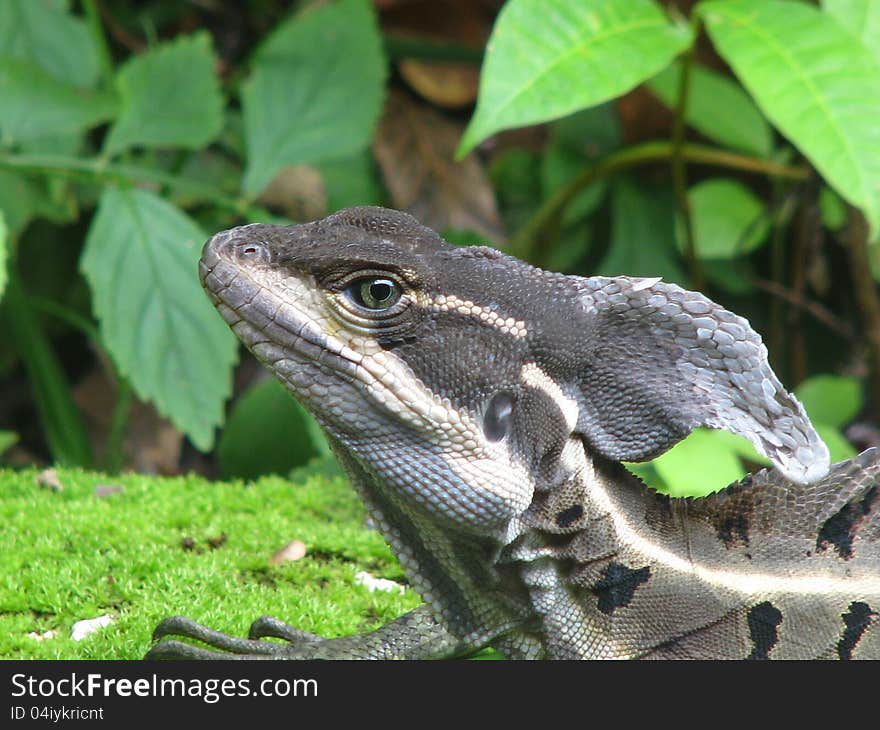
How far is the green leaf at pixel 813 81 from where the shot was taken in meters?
4.28

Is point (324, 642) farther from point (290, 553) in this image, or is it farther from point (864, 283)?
point (864, 283)

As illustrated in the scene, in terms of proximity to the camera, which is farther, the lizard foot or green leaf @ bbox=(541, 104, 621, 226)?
green leaf @ bbox=(541, 104, 621, 226)

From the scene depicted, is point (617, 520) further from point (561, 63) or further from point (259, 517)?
point (561, 63)

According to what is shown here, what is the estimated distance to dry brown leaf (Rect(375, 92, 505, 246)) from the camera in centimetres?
Result: 753

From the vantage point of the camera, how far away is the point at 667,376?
9.53ft

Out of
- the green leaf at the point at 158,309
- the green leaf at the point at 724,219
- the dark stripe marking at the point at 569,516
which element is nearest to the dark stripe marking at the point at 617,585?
the dark stripe marking at the point at 569,516

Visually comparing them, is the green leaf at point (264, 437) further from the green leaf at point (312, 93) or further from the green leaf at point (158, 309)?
the green leaf at point (312, 93)

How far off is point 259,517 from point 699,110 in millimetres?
3629

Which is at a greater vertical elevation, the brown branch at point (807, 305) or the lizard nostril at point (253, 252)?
the lizard nostril at point (253, 252)

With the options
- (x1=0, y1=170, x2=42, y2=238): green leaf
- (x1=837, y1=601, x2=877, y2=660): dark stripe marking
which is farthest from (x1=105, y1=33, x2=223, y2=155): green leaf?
(x1=837, y1=601, x2=877, y2=660): dark stripe marking

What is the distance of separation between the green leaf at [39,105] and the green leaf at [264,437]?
5.71 feet

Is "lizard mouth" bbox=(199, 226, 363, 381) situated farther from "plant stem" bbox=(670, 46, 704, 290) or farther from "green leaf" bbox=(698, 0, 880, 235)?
"plant stem" bbox=(670, 46, 704, 290)

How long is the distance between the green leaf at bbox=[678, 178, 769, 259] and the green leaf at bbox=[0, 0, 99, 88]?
340 cm
